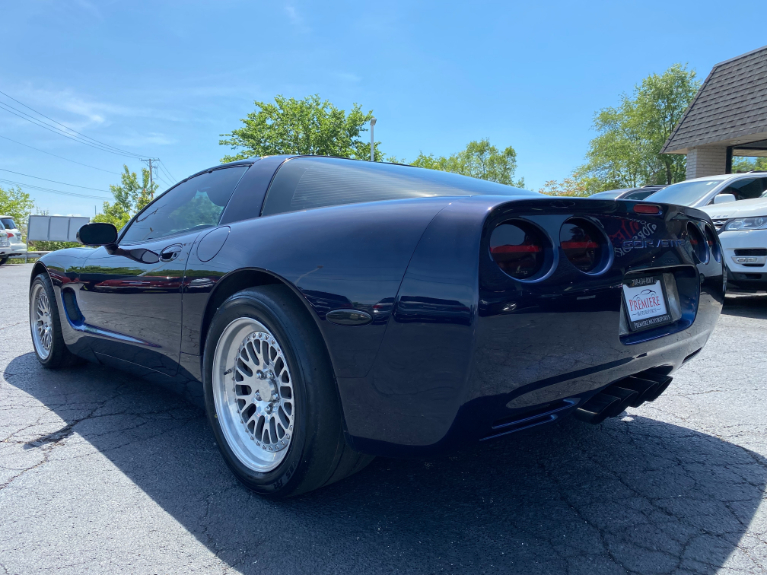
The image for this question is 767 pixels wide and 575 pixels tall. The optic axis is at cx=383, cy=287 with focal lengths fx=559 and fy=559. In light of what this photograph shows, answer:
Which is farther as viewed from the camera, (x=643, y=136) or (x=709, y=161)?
(x=643, y=136)

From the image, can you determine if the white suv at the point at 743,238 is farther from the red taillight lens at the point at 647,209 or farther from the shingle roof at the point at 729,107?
the shingle roof at the point at 729,107

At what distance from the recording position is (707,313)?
234 cm

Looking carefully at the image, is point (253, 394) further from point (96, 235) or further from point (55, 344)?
point (55, 344)

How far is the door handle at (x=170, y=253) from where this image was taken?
260cm

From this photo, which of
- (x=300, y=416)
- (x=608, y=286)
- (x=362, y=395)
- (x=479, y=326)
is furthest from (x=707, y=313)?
(x=300, y=416)

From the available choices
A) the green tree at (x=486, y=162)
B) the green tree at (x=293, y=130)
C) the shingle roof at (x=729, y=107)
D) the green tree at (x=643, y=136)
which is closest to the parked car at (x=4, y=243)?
the green tree at (x=293, y=130)

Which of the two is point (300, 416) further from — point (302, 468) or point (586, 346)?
point (586, 346)

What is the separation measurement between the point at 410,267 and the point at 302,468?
2.55 ft

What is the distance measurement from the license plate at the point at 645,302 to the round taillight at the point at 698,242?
1.21ft

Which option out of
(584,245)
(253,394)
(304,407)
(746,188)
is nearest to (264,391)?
(253,394)

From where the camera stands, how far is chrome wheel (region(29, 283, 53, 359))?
399 cm

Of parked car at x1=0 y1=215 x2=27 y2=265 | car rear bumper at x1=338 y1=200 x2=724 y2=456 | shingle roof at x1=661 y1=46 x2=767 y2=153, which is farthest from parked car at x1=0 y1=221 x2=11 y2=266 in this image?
car rear bumper at x1=338 y1=200 x2=724 y2=456

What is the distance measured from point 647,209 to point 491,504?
1221mm

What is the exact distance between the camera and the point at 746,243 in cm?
607
